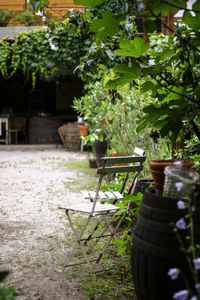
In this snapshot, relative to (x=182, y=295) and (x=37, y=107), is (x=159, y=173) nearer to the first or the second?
(x=182, y=295)

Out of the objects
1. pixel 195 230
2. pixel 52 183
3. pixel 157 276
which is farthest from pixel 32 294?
pixel 52 183

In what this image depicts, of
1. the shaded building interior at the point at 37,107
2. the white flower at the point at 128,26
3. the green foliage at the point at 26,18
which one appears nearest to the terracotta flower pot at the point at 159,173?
the white flower at the point at 128,26

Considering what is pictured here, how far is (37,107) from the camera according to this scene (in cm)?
1722

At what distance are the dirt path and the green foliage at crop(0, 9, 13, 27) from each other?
257 inches

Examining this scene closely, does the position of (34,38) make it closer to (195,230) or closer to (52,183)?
(52,183)

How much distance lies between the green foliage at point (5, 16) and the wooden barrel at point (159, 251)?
11.9m

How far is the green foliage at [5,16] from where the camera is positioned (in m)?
12.4

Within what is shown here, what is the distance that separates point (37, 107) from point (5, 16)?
5.43 metres

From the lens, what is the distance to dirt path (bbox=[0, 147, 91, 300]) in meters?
2.72

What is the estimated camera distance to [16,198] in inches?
224

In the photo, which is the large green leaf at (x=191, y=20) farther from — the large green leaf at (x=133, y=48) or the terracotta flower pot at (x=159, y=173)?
the terracotta flower pot at (x=159, y=173)

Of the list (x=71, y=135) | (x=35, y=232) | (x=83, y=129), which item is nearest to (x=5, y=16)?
(x=71, y=135)

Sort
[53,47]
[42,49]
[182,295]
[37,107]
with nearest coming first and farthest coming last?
[182,295] < [53,47] < [42,49] < [37,107]

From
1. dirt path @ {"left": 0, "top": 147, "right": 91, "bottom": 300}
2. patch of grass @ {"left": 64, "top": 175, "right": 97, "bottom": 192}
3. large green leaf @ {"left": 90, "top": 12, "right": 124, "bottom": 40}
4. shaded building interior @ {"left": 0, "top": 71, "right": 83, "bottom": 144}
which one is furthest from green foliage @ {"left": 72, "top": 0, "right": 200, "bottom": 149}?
shaded building interior @ {"left": 0, "top": 71, "right": 83, "bottom": 144}
